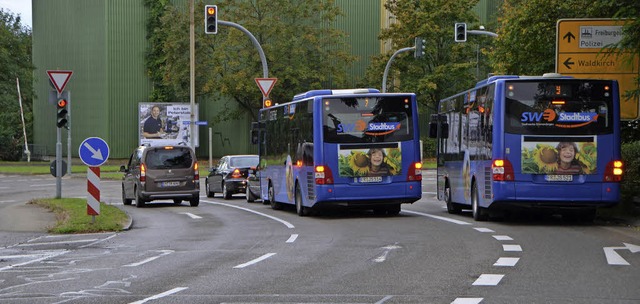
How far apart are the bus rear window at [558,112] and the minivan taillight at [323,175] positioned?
4556 mm

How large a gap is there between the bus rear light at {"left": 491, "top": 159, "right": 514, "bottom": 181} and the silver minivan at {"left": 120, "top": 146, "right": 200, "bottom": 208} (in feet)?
43.0

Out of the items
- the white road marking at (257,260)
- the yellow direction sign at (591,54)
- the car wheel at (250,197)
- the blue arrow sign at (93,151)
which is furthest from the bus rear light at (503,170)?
the car wheel at (250,197)

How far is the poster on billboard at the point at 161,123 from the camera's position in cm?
7394

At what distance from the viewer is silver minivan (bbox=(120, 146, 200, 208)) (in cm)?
3259

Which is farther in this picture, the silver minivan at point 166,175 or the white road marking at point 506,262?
the silver minivan at point 166,175

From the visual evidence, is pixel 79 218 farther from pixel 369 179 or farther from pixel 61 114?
pixel 369 179

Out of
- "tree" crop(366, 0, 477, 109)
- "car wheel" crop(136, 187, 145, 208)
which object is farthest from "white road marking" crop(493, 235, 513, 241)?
"tree" crop(366, 0, 477, 109)

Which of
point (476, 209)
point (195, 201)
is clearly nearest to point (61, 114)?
point (195, 201)

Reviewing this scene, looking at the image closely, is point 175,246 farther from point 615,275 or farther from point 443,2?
point 443,2

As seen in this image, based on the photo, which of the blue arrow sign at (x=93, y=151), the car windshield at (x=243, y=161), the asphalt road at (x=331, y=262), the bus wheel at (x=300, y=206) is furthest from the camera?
the car windshield at (x=243, y=161)

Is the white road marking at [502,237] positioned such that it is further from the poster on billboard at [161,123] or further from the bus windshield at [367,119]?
the poster on billboard at [161,123]

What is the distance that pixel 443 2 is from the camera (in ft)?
233

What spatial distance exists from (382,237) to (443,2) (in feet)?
176

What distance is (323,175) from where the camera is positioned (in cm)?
2428
